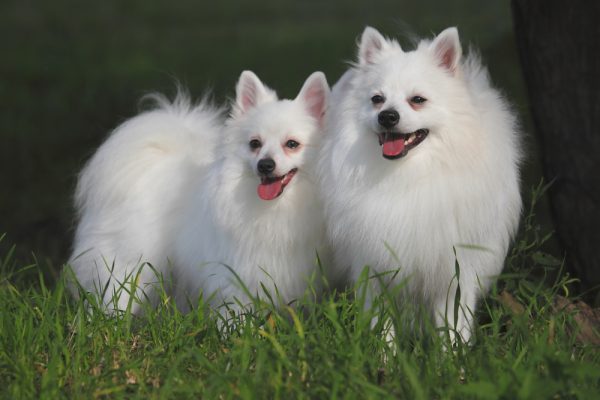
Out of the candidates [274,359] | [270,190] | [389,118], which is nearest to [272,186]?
[270,190]

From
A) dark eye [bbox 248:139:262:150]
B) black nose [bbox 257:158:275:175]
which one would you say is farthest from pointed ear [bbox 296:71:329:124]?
black nose [bbox 257:158:275:175]

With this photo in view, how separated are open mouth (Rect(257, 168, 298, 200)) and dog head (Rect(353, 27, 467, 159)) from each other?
22.8 inches

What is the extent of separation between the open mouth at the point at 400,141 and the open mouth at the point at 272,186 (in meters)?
0.64

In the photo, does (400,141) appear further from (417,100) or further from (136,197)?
(136,197)

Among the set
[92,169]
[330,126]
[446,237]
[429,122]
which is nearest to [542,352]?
[446,237]

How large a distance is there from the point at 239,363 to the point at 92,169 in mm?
2226

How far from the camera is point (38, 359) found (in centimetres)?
336

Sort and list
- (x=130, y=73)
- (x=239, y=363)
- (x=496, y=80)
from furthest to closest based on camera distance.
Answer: (x=130, y=73) < (x=496, y=80) < (x=239, y=363)

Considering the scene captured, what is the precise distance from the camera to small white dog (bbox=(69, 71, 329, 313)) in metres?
4.34

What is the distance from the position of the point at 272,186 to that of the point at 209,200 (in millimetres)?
480

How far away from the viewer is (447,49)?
401 cm

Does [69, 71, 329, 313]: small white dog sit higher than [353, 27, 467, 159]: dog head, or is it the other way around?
[353, 27, 467, 159]: dog head

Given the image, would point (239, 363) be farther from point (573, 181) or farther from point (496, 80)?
point (496, 80)

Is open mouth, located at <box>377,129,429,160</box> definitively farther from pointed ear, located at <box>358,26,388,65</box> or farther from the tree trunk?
the tree trunk
